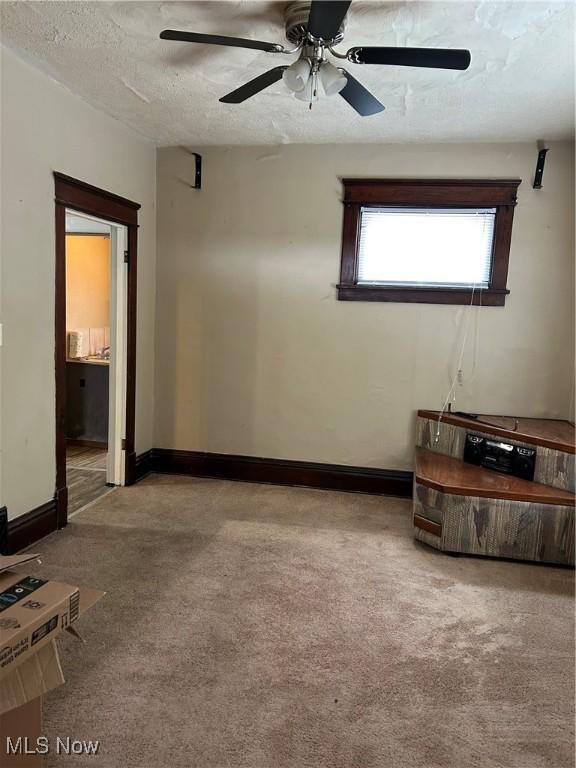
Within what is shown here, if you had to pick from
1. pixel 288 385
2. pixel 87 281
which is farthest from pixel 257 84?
pixel 87 281

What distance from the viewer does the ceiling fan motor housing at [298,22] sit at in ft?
6.61

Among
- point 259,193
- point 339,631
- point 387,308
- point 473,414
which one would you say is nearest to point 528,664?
point 339,631

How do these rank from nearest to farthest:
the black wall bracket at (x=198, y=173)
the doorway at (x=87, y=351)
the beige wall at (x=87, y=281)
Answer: the black wall bracket at (x=198, y=173)
the doorway at (x=87, y=351)
the beige wall at (x=87, y=281)

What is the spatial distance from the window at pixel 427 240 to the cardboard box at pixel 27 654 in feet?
9.59

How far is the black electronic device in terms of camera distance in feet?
10.1

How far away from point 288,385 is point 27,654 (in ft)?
9.41

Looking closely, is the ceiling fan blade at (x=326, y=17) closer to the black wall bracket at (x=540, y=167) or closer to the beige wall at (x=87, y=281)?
the black wall bracket at (x=540, y=167)

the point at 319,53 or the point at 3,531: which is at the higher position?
the point at 319,53

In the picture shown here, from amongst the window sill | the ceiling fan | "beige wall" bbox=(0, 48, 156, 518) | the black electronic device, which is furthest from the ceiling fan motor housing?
the black electronic device

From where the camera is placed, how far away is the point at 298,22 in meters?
2.08

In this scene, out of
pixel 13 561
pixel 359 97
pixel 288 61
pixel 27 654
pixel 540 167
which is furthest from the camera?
pixel 540 167

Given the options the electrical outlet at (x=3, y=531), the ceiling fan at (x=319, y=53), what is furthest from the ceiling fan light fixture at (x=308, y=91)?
the electrical outlet at (x=3, y=531)

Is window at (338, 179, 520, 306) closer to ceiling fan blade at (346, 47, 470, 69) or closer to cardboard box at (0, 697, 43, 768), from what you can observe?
ceiling fan blade at (346, 47, 470, 69)

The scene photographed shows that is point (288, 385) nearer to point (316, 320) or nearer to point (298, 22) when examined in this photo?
point (316, 320)
